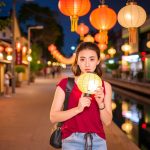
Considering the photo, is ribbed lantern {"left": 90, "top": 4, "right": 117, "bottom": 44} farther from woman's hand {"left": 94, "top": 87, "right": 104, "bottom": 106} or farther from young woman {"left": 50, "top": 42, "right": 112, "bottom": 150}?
woman's hand {"left": 94, "top": 87, "right": 104, "bottom": 106}

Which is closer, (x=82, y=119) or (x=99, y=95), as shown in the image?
(x=99, y=95)

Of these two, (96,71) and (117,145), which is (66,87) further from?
(117,145)

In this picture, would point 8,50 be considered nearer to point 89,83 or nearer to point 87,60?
point 87,60

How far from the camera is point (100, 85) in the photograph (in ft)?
12.1

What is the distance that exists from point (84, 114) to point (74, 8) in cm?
776

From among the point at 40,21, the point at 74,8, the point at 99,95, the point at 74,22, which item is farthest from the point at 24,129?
the point at 40,21

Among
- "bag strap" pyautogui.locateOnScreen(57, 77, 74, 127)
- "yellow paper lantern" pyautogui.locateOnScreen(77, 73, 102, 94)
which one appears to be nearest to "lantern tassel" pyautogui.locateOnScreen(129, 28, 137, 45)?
"bag strap" pyautogui.locateOnScreen(57, 77, 74, 127)

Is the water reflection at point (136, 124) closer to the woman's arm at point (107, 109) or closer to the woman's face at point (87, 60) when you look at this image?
the woman's arm at point (107, 109)

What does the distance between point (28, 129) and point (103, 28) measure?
→ 4.38 metres

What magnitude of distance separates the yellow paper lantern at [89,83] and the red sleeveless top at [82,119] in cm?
22

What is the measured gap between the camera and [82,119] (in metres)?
3.86

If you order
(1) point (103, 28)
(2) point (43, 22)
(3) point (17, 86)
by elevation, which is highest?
(2) point (43, 22)

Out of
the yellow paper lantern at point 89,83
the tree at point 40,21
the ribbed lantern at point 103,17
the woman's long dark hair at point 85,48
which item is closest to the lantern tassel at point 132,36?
the ribbed lantern at point 103,17

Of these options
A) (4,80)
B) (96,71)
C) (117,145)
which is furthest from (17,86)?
(96,71)
